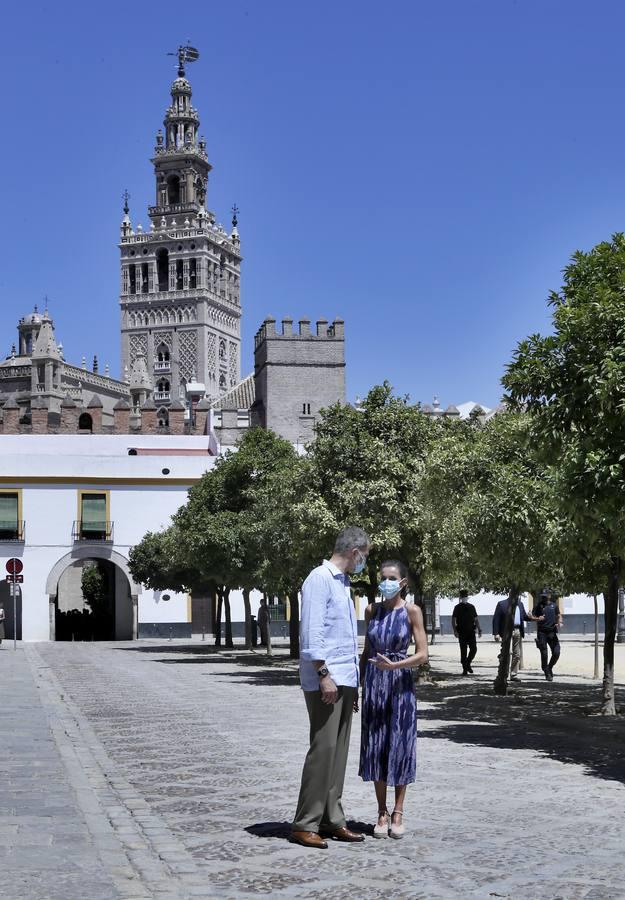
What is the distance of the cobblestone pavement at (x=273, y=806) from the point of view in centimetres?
622

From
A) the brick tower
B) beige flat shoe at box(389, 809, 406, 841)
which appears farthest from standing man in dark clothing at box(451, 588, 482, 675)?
the brick tower

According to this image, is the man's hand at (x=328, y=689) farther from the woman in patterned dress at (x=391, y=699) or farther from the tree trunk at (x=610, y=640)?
the tree trunk at (x=610, y=640)

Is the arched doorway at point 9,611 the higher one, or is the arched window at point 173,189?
the arched window at point 173,189

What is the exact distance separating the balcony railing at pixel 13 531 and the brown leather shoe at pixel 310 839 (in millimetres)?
43082

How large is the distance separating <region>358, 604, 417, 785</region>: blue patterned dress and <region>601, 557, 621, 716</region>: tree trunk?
846 cm

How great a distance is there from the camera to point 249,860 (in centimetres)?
678

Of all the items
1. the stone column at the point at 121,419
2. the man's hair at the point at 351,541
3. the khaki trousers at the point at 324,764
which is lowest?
the khaki trousers at the point at 324,764

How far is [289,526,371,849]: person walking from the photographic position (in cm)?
722

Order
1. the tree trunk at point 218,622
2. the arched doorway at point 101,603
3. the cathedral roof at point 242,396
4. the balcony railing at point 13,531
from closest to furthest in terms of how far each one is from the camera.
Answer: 1. the tree trunk at point 218,622
2. the balcony railing at point 13,531
3. the arched doorway at point 101,603
4. the cathedral roof at point 242,396

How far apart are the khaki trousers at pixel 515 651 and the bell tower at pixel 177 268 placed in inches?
5304

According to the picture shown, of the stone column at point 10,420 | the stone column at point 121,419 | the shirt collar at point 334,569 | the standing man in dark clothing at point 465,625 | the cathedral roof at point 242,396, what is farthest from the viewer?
the cathedral roof at point 242,396

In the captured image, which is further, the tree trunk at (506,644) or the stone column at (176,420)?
the stone column at (176,420)

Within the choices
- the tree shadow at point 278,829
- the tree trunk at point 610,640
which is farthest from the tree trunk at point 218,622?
the tree shadow at point 278,829

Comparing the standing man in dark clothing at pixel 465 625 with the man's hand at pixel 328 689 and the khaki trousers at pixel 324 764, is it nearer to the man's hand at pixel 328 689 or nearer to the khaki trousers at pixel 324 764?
the khaki trousers at pixel 324 764
